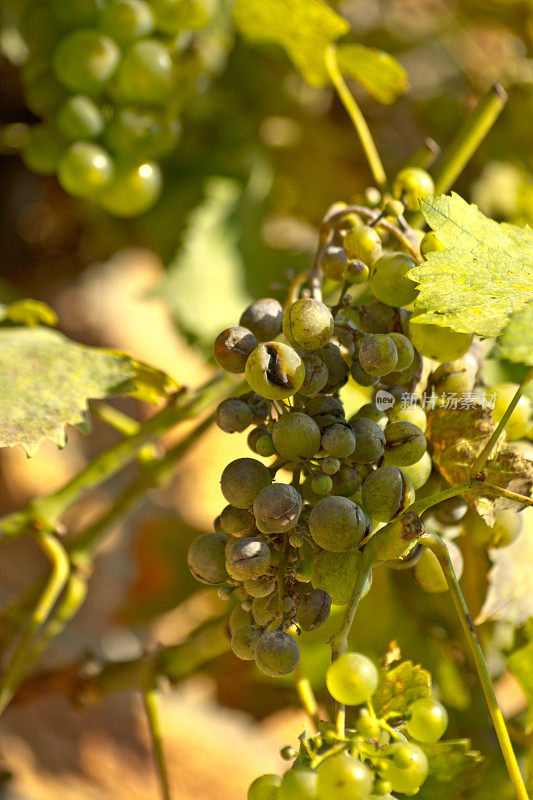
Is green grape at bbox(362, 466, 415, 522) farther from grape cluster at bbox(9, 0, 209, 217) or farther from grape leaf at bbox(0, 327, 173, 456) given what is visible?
grape cluster at bbox(9, 0, 209, 217)

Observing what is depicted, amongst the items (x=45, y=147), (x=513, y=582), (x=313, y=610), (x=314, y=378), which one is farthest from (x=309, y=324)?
(x=45, y=147)

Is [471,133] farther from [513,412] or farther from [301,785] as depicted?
[301,785]

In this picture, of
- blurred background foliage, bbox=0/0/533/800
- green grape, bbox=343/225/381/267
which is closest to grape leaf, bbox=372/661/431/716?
green grape, bbox=343/225/381/267

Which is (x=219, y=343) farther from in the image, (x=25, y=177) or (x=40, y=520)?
(x=25, y=177)

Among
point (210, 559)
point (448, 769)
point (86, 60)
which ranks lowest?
point (448, 769)

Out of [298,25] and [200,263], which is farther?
[200,263]

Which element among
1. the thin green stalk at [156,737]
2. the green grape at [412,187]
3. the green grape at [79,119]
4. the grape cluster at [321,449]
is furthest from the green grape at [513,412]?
the green grape at [79,119]

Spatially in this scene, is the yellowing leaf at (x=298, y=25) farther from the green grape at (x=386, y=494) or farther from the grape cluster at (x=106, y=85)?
the green grape at (x=386, y=494)
